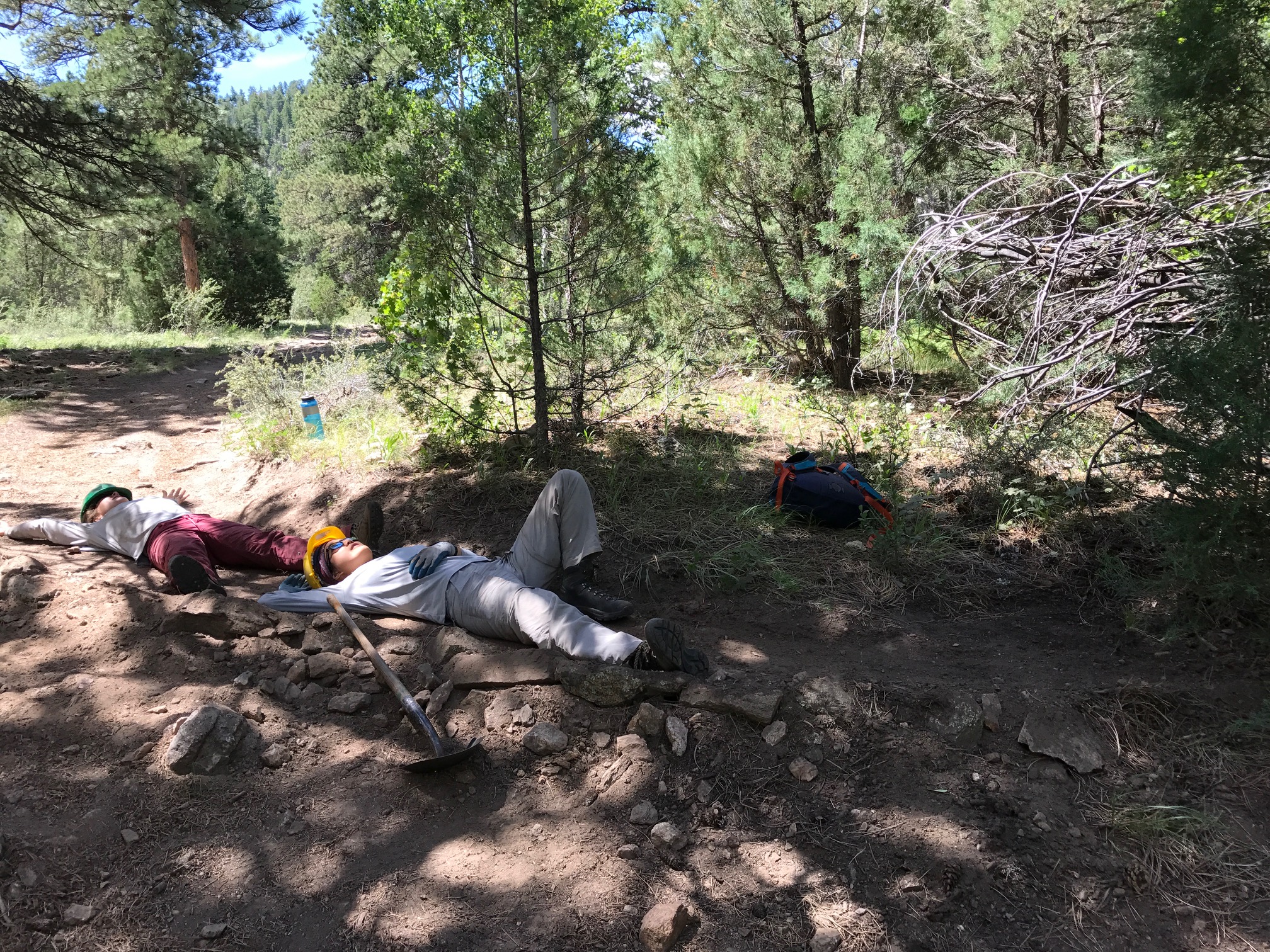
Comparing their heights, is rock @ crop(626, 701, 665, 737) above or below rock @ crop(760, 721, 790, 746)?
above

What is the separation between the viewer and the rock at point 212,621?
3.38m

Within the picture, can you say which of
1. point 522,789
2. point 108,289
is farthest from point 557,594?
point 108,289

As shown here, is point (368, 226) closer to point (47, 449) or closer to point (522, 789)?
point (47, 449)

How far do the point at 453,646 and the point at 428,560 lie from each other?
1.95ft

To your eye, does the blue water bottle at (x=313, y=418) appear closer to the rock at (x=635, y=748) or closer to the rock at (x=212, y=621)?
the rock at (x=212, y=621)

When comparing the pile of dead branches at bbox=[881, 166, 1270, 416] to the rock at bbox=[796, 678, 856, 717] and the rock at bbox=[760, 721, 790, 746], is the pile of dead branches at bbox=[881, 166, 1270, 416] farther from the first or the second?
the rock at bbox=[760, 721, 790, 746]

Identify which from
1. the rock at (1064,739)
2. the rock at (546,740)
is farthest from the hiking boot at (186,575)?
the rock at (1064,739)

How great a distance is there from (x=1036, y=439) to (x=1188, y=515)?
1.51m

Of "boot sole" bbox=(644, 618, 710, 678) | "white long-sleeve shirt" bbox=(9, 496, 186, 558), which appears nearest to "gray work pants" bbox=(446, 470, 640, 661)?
"boot sole" bbox=(644, 618, 710, 678)

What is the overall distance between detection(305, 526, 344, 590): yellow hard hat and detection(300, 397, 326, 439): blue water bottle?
7.06 feet

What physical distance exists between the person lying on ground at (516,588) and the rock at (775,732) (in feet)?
1.19

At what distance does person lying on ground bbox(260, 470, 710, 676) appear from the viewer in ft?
10.4

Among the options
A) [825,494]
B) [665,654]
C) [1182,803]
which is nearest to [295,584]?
[665,654]

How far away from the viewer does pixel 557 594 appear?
144 inches
